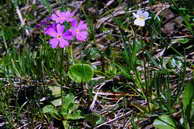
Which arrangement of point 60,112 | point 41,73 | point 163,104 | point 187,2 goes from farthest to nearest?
point 187,2 → point 41,73 → point 60,112 → point 163,104

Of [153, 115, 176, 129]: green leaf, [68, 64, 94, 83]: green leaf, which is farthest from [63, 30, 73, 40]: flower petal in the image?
[153, 115, 176, 129]: green leaf

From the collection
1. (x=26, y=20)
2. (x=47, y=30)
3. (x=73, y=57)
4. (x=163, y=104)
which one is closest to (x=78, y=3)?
(x=26, y=20)

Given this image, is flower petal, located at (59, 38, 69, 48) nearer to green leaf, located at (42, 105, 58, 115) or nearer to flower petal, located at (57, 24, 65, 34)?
flower petal, located at (57, 24, 65, 34)

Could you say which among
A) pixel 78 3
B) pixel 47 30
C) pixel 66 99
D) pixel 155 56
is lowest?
pixel 66 99

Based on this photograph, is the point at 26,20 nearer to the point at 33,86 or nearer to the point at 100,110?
the point at 33,86

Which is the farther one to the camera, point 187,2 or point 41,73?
point 187,2
